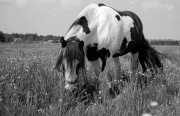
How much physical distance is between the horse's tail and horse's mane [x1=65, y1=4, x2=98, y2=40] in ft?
7.79

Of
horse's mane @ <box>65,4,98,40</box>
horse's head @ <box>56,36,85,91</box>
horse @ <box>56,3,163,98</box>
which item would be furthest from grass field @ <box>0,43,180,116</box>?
horse's mane @ <box>65,4,98,40</box>

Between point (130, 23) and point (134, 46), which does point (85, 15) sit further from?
point (134, 46)

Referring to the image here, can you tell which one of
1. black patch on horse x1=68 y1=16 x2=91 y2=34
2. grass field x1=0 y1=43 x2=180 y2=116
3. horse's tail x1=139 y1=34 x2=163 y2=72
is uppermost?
black patch on horse x1=68 y1=16 x2=91 y2=34

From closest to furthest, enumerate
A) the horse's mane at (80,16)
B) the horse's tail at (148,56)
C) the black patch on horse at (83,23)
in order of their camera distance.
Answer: the horse's mane at (80,16) → the black patch on horse at (83,23) → the horse's tail at (148,56)

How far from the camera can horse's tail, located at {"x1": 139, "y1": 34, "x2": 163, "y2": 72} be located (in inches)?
263

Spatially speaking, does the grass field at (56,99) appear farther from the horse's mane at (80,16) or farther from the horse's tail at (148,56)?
the horse's tail at (148,56)

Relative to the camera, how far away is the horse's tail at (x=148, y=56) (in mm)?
6672

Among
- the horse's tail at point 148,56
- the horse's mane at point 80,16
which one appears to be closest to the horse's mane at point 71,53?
the horse's mane at point 80,16

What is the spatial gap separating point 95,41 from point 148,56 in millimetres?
2628

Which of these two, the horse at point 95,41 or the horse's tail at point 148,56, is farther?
the horse's tail at point 148,56

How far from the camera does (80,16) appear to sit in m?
4.54

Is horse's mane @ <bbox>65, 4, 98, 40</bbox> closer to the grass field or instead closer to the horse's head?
the horse's head

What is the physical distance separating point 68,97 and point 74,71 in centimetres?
54

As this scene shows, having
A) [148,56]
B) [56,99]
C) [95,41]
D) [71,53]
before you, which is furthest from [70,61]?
[148,56]
